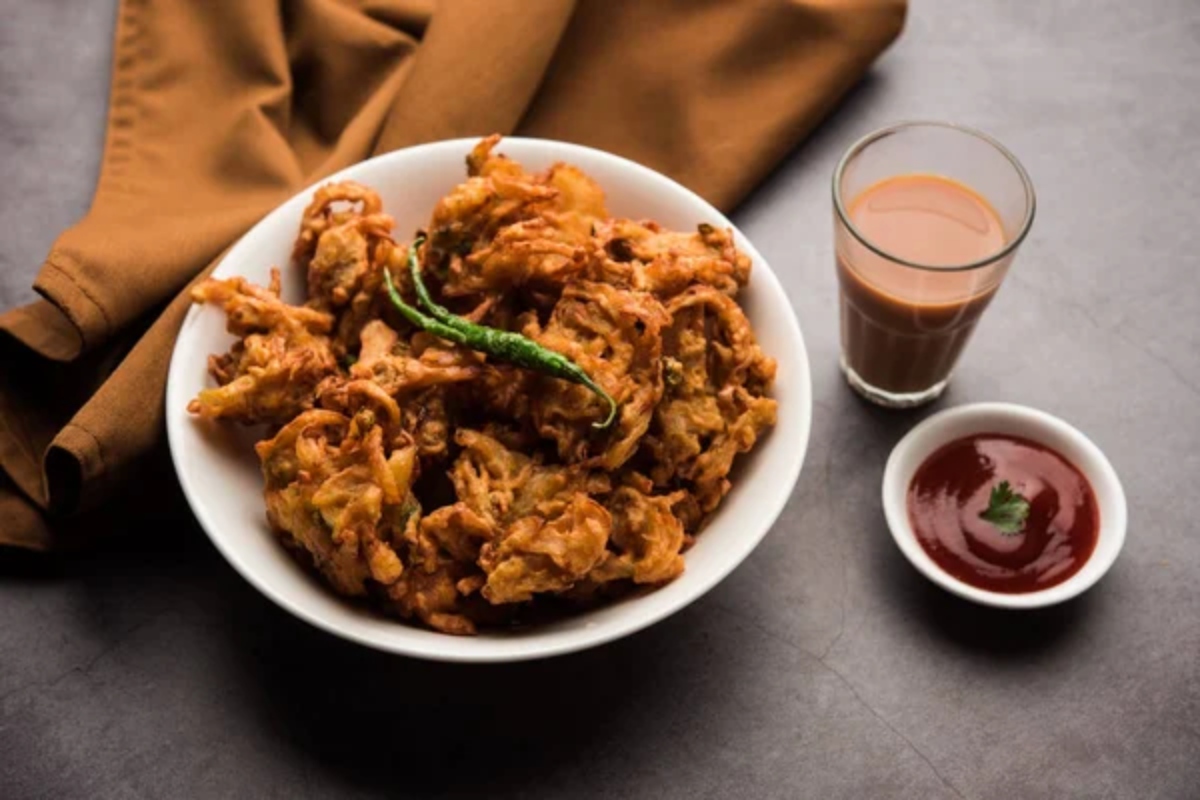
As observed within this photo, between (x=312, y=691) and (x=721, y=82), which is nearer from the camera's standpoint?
(x=312, y=691)

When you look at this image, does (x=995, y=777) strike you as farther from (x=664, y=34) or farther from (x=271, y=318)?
(x=664, y=34)

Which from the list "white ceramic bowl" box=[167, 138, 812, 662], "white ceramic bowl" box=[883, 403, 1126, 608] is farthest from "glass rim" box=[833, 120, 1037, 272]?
"white ceramic bowl" box=[883, 403, 1126, 608]

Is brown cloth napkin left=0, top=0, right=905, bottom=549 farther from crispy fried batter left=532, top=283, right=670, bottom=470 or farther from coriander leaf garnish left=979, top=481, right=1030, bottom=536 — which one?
coriander leaf garnish left=979, top=481, right=1030, bottom=536

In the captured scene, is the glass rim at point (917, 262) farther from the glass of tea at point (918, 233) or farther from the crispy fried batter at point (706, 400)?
the crispy fried batter at point (706, 400)

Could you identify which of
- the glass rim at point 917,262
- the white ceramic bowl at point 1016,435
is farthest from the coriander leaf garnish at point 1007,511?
the glass rim at point 917,262

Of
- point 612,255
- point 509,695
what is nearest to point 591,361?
point 612,255
